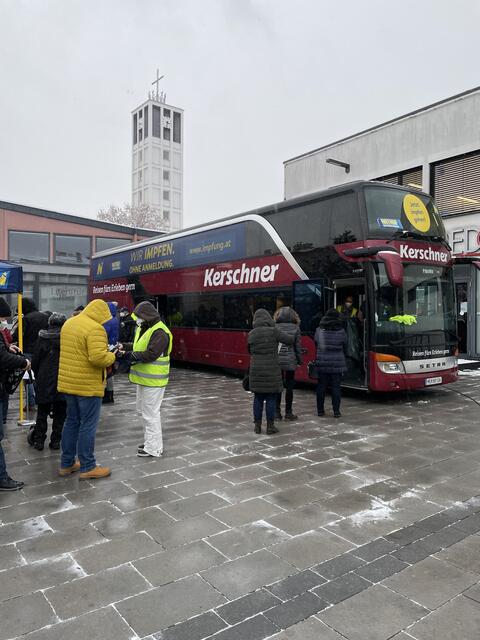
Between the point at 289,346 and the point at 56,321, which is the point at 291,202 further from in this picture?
the point at 56,321

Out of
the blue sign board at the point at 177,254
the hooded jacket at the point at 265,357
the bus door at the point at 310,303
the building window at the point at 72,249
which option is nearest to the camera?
the hooded jacket at the point at 265,357

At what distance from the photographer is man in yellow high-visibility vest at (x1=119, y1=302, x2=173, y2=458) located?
5.39 metres

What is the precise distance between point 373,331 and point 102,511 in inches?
222

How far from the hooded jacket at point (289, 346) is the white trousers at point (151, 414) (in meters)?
2.47

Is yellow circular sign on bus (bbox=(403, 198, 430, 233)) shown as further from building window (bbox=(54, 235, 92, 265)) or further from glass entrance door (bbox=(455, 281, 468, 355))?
building window (bbox=(54, 235, 92, 265))

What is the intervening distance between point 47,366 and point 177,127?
87.9 metres

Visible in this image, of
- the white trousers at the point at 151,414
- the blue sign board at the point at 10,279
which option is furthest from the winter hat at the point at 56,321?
the blue sign board at the point at 10,279

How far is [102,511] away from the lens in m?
4.09

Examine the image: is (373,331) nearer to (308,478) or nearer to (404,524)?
(308,478)

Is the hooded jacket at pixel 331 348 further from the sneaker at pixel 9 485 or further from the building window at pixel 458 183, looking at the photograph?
the building window at pixel 458 183

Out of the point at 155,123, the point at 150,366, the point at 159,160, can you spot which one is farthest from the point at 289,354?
the point at 155,123

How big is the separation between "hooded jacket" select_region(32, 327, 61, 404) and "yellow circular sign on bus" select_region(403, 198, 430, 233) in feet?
20.9

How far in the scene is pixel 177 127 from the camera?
86.4 m

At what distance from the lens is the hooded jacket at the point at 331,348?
7586 mm
